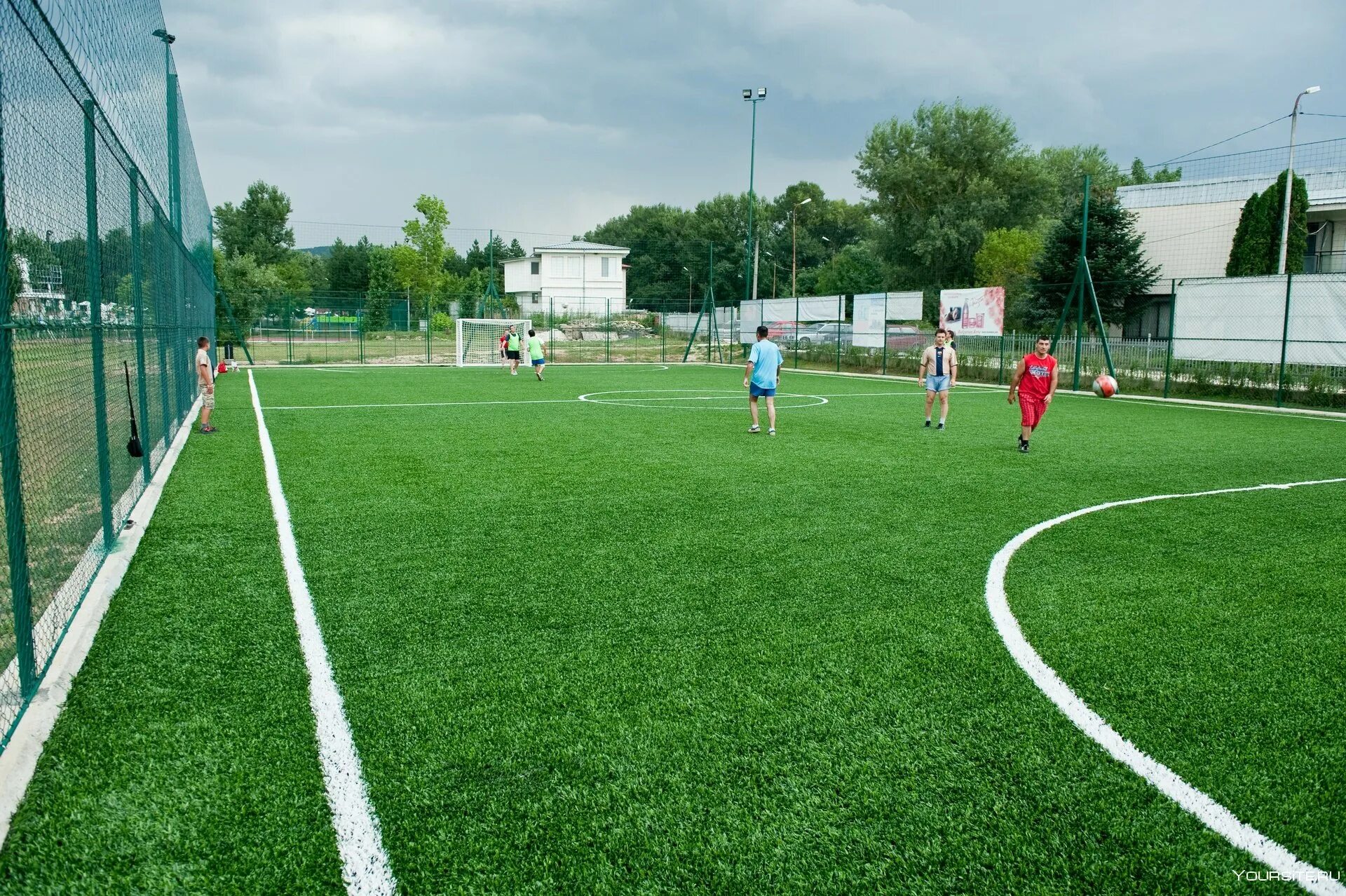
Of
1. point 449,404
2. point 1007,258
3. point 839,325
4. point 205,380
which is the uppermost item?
point 1007,258

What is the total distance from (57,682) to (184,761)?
1.14m

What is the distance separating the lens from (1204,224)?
39562 millimetres

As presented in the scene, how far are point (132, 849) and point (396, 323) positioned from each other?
41.3m

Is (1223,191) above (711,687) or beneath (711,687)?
above

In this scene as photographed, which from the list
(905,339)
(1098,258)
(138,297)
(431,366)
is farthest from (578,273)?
(138,297)

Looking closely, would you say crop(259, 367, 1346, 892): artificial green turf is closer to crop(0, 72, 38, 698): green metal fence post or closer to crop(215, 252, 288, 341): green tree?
crop(0, 72, 38, 698): green metal fence post

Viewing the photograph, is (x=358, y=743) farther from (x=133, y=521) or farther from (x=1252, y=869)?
(x=133, y=521)

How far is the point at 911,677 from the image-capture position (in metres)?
4.25

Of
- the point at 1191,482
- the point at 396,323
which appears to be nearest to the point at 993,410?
the point at 1191,482

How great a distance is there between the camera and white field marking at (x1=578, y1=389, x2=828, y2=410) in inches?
747

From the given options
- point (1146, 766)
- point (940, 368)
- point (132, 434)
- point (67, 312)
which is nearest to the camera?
point (1146, 766)

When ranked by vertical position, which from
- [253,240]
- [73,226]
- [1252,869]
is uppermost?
[253,240]

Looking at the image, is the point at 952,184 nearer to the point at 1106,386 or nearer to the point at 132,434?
the point at 1106,386

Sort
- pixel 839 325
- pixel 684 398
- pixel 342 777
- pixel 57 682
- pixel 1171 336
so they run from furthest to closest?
pixel 839 325, pixel 1171 336, pixel 684 398, pixel 57 682, pixel 342 777
